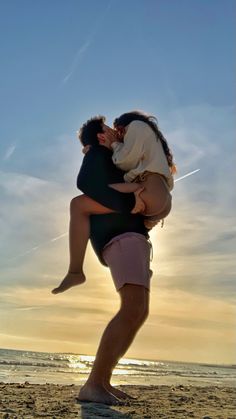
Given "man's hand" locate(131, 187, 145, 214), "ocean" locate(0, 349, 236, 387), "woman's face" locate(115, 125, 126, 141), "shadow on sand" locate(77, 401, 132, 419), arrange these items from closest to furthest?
"shadow on sand" locate(77, 401, 132, 419) < "man's hand" locate(131, 187, 145, 214) < "woman's face" locate(115, 125, 126, 141) < "ocean" locate(0, 349, 236, 387)

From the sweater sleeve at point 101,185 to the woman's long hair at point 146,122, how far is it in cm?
30

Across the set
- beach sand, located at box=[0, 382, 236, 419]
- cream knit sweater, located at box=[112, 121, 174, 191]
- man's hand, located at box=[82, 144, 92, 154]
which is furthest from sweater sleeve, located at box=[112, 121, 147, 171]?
beach sand, located at box=[0, 382, 236, 419]

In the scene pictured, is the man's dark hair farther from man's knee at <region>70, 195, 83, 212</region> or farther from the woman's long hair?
man's knee at <region>70, 195, 83, 212</region>

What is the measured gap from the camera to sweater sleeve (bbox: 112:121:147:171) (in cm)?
340

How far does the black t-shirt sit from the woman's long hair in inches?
11.9

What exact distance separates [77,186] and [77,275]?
0.63m

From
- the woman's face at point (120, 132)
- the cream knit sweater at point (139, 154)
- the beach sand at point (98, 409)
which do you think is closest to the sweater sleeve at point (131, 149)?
the cream knit sweater at point (139, 154)

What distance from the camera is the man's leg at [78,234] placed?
348cm

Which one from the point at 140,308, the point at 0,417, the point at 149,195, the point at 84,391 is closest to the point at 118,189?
the point at 149,195

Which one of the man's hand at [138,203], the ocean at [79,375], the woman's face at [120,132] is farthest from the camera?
the ocean at [79,375]

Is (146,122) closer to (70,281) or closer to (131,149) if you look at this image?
(131,149)

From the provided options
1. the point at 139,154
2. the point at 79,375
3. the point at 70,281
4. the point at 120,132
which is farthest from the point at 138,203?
the point at 79,375

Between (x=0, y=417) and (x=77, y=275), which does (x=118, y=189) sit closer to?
(x=77, y=275)

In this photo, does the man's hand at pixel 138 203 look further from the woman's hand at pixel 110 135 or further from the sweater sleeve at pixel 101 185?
the woman's hand at pixel 110 135
